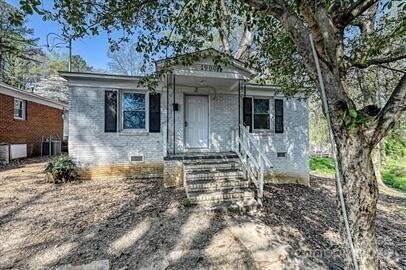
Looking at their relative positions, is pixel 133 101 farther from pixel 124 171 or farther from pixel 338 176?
pixel 338 176

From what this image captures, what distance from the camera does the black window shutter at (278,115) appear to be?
32.8ft

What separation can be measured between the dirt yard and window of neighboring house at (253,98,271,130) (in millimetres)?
3294

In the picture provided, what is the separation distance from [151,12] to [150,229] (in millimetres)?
4526

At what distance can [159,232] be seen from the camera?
14.9 feet

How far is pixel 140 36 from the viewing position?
5145 mm

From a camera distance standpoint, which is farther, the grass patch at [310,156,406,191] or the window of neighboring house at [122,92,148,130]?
the grass patch at [310,156,406,191]

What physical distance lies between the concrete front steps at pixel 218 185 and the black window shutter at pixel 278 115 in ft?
10.4

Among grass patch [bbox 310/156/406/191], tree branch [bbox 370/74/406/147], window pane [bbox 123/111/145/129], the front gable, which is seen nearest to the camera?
tree branch [bbox 370/74/406/147]

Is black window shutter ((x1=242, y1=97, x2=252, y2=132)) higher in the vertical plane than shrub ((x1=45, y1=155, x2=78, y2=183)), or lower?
higher

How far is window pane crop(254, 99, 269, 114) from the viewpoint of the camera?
986 centimetres

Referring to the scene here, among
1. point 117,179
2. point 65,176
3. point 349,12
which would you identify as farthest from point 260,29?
point 65,176

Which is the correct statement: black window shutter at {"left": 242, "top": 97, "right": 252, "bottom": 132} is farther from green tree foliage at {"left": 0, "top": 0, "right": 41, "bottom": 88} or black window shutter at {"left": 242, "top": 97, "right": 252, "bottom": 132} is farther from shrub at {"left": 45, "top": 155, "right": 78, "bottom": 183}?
green tree foliage at {"left": 0, "top": 0, "right": 41, "bottom": 88}

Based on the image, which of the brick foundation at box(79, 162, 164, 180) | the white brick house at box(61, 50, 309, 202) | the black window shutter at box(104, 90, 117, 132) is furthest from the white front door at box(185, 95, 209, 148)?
the black window shutter at box(104, 90, 117, 132)

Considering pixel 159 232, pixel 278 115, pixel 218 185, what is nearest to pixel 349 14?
pixel 159 232
